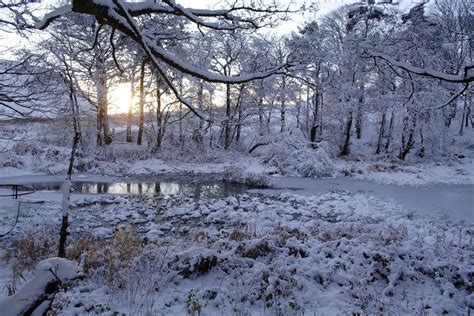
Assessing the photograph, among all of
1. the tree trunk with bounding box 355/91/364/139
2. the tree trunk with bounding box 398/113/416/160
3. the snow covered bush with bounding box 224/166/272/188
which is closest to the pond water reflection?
the snow covered bush with bounding box 224/166/272/188

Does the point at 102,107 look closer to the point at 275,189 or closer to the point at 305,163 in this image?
the point at 305,163

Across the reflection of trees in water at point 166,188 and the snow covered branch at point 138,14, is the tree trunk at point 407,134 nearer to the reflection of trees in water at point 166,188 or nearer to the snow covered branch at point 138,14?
the reflection of trees in water at point 166,188

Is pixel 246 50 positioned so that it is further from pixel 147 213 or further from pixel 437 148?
pixel 147 213

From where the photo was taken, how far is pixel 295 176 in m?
20.0

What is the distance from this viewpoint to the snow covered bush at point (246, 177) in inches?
650

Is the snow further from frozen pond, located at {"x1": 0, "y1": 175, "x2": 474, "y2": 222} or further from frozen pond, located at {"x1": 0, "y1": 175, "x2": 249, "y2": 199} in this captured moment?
frozen pond, located at {"x1": 0, "y1": 175, "x2": 249, "y2": 199}

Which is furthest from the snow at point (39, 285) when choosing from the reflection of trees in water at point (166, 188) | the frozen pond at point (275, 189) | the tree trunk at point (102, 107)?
the tree trunk at point (102, 107)

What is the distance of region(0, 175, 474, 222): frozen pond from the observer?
12305 mm

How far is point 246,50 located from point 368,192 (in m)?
17.1

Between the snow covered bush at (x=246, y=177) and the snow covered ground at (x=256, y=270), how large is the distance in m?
7.65

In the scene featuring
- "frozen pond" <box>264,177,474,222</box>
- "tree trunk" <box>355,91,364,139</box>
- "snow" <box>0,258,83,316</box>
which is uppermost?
"tree trunk" <box>355,91,364,139</box>

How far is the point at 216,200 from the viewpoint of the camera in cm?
1262

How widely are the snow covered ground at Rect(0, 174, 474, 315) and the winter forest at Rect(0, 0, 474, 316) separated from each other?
0.03 metres

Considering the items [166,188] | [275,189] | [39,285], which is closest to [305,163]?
[275,189]
